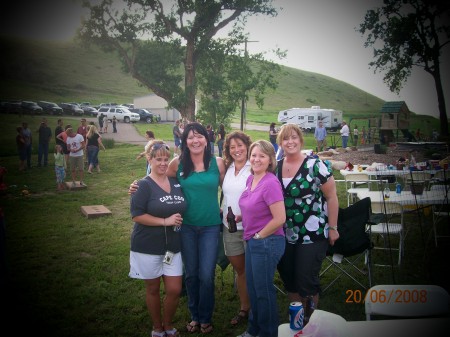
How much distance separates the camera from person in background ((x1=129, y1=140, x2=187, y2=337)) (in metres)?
3.25

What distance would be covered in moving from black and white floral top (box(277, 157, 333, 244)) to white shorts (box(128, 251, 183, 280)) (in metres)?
1.10

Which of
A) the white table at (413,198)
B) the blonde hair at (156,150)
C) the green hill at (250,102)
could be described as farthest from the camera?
the green hill at (250,102)

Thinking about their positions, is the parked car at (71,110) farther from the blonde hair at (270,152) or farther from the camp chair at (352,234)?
the blonde hair at (270,152)

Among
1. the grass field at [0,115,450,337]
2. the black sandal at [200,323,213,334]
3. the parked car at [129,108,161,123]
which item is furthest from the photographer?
the parked car at [129,108,161,123]

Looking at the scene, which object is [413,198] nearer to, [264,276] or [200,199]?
[264,276]

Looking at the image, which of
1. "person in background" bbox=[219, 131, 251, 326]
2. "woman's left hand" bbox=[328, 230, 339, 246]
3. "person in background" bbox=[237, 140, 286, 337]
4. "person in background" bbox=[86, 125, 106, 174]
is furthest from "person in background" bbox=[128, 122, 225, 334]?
"person in background" bbox=[86, 125, 106, 174]

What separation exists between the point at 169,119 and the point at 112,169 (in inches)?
1165

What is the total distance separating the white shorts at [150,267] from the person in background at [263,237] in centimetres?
72

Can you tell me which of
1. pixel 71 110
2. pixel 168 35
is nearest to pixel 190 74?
pixel 168 35

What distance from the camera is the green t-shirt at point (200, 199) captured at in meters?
3.45

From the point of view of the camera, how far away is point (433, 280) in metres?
4.82

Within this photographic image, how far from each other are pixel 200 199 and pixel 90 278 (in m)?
2.57
